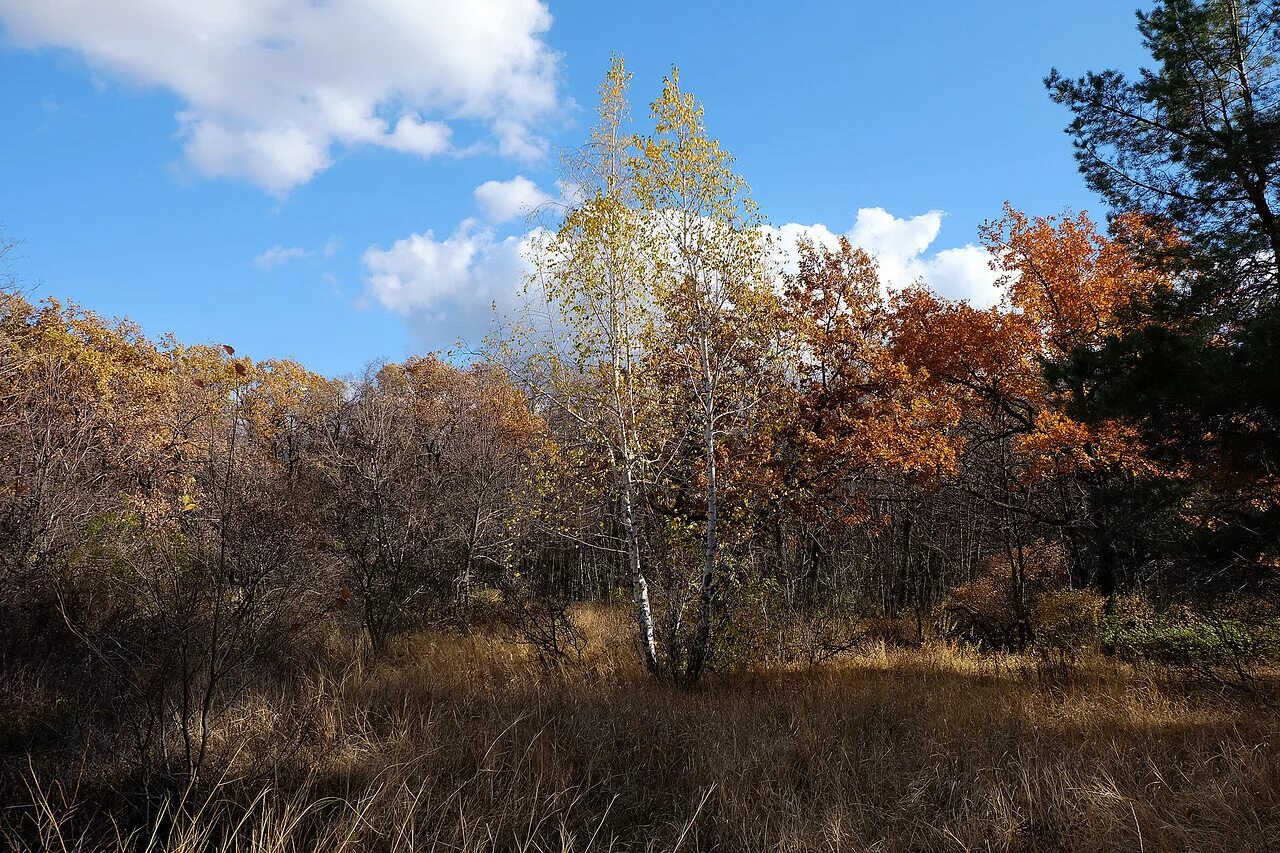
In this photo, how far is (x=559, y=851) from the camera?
12.6ft

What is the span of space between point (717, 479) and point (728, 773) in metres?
6.12

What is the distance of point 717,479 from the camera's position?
10.6 m

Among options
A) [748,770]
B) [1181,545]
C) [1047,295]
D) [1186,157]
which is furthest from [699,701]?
[1047,295]

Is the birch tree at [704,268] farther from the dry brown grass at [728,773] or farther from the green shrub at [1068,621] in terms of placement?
the green shrub at [1068,621]

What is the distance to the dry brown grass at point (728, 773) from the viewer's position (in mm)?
3826

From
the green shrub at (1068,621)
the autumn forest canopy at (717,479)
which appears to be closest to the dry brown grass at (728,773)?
the autumn forest canopy at (717,479)

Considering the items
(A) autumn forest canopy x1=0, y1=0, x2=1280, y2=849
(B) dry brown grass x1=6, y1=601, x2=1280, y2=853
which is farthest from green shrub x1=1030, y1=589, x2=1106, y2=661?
(B) dry brown grass x1=6, y1=601, x2=1280, y2=853

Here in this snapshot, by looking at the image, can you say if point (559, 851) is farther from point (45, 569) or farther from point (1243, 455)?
point (45, 569)

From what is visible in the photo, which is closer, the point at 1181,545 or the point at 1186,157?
the point at 1186,157

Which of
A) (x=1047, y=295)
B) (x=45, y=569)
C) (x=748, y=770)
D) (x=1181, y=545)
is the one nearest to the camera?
(x=748, y=770)

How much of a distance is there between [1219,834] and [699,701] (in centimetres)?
412

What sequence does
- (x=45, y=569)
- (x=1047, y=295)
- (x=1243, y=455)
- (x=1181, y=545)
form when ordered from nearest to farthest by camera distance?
(x=1243, y=455) < (x=1181, y=545) < (x=45, y=569) < (x=1047, y=295)

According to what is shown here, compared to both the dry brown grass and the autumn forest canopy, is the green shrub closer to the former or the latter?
the autumn forest canopy

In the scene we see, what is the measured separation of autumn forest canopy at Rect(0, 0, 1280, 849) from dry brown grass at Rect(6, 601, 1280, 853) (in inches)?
19.1
